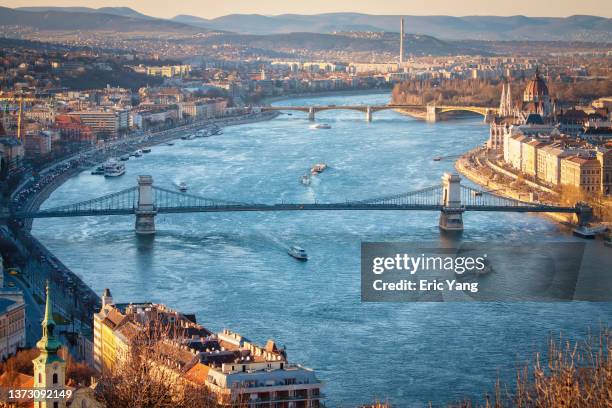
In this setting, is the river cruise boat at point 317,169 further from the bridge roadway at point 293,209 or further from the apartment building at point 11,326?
the apartment building at point 11,326

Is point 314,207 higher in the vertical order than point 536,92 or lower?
lower

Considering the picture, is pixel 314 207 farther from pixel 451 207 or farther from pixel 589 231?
pixel 589 231

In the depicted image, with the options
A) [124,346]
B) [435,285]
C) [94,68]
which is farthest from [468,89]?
[124,346]

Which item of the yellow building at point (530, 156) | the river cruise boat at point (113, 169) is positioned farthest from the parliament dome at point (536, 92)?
the river cruise boat at point (113, 169)

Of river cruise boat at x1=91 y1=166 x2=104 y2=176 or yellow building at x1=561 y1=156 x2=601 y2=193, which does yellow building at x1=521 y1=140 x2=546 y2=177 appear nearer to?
yellow building at x1=561 y1=156 x2=601 y2=193

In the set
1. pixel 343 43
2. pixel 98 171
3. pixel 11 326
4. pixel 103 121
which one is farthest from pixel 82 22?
pixel 11 326

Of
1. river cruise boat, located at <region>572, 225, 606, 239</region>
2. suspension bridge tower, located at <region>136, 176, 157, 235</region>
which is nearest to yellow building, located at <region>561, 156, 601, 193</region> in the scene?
river cruise boat, located at <region>572, 225, 606, 239</region>

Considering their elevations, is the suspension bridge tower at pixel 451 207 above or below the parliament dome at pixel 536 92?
below
